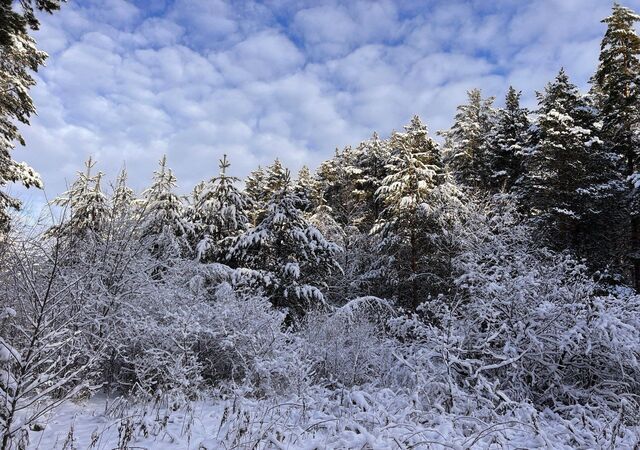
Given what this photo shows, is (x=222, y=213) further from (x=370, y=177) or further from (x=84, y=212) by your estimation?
(x=370, y=177)

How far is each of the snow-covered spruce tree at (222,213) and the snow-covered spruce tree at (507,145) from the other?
53.2 feet

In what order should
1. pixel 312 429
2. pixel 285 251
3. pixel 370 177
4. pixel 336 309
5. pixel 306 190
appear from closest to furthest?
pixel 312 429 < pixel 336 309 < pixel 285 251 < pixel 306 190 < pixel 370 177

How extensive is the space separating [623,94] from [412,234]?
36.8 ft

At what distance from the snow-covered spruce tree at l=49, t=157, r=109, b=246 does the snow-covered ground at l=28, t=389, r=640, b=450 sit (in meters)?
2.69

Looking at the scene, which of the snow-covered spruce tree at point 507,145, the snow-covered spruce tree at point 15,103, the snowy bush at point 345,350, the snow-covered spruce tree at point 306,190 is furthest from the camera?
the snow-covered spruce tree at point 507,145

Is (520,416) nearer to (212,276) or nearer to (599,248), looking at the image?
(212,276)

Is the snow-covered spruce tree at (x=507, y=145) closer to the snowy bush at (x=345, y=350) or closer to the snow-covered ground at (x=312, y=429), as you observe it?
the snowy bush at (x=345, y=350)

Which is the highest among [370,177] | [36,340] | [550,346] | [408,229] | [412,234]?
[370,177]

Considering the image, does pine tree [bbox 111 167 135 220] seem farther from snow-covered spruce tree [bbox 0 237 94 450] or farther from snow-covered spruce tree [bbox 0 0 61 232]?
snow-covered spruce tree [bbox 0 0 61 232]

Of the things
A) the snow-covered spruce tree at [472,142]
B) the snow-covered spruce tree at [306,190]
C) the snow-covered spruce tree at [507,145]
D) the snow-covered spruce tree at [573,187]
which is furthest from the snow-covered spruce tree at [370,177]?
the snow-covered spruce tree at [573,187]

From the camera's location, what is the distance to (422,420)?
613 cm

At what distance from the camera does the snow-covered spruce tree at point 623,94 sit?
1809 centimetres

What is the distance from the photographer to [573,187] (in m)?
18.9

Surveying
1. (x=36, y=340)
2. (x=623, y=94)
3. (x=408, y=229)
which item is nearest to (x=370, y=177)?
(x=408, y=229)
